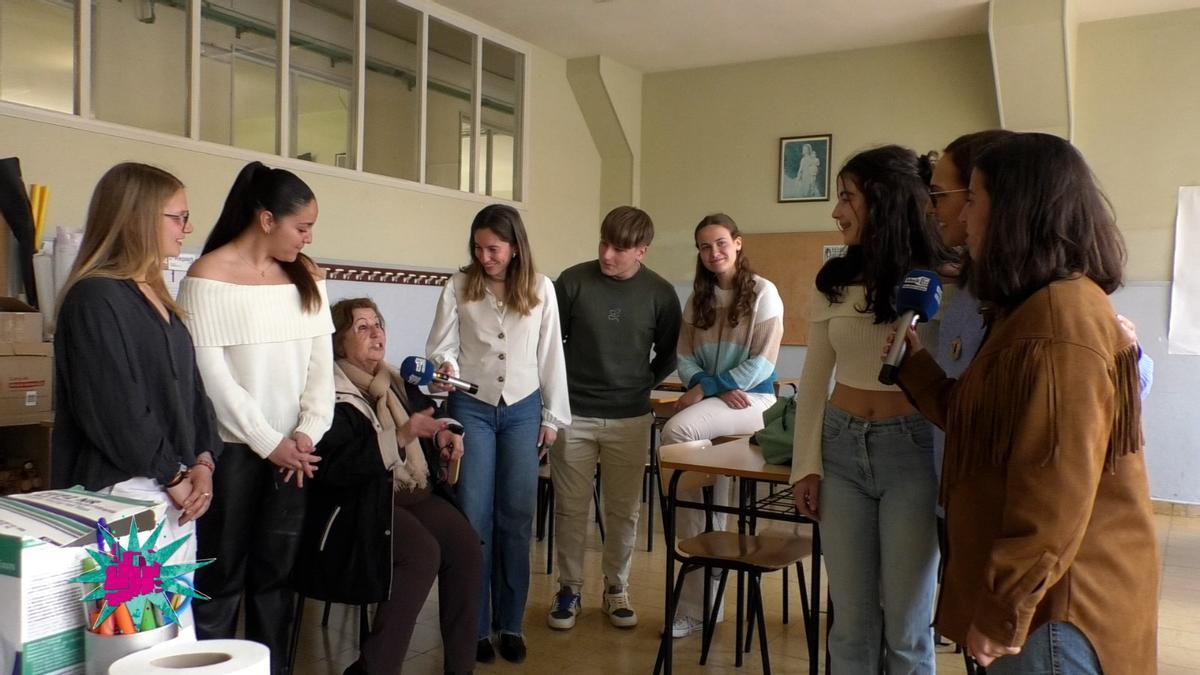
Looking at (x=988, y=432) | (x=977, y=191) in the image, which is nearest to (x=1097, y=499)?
(x=988, y=432)

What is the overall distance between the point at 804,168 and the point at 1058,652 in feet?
21.4

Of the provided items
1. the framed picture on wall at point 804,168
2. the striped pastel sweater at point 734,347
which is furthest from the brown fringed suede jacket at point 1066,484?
the framed picture on wall at point 804,168

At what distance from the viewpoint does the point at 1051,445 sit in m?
1.35

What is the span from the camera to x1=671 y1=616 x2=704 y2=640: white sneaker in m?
3.52

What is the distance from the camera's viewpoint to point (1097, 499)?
140 cm

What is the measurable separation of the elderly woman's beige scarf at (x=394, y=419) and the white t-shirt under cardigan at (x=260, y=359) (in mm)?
378

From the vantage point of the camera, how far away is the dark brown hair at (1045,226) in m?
1.43

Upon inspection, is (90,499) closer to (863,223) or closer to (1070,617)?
(1070,617)

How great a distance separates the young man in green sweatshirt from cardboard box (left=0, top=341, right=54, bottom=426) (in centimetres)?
207

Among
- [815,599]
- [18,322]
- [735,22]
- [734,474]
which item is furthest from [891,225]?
[735,22]

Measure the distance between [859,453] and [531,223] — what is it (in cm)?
563

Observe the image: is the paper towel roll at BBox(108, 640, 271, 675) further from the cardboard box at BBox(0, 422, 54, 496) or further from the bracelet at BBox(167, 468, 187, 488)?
the cardboard box at BBox(0, 422, 54, 496)

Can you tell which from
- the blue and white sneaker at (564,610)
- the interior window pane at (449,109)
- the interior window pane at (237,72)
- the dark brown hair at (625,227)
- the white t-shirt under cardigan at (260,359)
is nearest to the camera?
the white t-shirt under cardigan at (260,359)

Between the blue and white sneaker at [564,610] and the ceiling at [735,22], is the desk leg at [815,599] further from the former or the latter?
the ceiling at [735,22]
